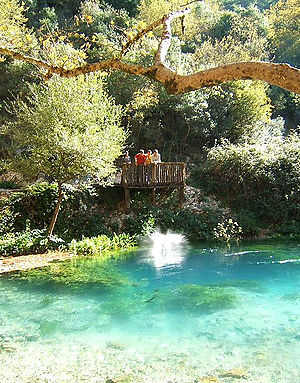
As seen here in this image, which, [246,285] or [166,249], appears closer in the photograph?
[246,285]

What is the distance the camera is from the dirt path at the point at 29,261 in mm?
10398

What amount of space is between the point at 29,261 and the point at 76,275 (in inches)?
77.5

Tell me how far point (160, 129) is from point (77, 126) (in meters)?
9.08

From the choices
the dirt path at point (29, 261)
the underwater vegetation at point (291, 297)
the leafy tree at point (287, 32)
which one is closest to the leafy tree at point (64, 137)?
the dirt path at point (29, 261)

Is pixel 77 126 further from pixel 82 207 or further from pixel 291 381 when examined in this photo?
pixel 291 381

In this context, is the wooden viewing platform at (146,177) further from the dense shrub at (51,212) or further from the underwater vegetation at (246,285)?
the underwater vegetation at (246,285)

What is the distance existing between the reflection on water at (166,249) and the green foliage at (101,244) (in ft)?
3.09

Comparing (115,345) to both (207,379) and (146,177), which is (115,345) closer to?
(207,379)

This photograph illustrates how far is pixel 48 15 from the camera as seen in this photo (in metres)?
28.7

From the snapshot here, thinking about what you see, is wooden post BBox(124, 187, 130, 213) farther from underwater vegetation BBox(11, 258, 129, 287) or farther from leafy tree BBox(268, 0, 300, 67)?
leafy tree BBox(268, 0, 300, 67)

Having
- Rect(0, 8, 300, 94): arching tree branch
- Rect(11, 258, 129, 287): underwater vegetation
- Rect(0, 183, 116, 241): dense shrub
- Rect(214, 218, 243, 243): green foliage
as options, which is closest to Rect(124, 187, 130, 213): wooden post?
Rect(0, 183, 116, 241): dense shrub

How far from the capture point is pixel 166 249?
44.5ft

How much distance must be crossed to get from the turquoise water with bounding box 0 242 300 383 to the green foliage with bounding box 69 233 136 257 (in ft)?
3.25

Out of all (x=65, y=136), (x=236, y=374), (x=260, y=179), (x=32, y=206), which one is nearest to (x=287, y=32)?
→ (x=260, y=179)
